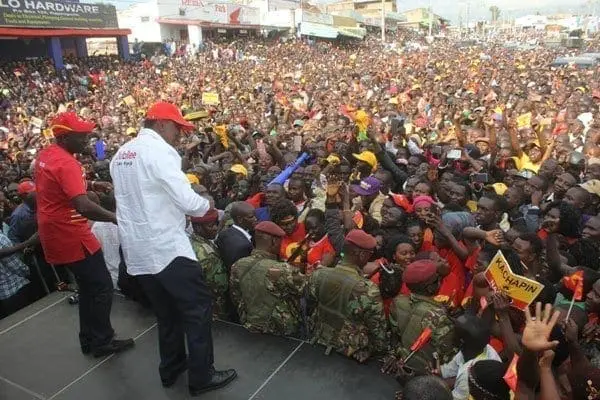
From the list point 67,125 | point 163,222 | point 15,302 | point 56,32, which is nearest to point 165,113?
point 163,222

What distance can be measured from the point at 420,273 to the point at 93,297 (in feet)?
7.05

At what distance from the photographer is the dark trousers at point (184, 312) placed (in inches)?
109

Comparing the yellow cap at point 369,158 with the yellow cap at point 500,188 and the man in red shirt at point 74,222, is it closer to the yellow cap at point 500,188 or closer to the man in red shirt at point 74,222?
the yellow cap at point 500,188

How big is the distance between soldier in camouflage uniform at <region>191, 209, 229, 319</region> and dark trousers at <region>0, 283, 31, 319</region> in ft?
5.97

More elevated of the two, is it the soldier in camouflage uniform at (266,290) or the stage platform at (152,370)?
the soldier in camouflage uniform at (266,290)

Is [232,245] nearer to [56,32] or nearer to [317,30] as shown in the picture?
[56,32]

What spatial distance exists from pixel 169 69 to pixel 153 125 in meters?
22.5

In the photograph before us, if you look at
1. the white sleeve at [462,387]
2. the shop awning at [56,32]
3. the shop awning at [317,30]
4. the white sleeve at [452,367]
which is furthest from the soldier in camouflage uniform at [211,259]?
the shop awning at [317,30]

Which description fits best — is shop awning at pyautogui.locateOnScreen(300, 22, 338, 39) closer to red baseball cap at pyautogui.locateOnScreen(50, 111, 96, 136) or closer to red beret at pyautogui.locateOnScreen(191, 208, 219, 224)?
red beret at pyautogui.locateOnScreen(191, 208, 219, 224)

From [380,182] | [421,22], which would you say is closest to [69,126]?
[380,182]

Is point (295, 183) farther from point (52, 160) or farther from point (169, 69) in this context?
point (169, 69)

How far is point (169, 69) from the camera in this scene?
938 inches

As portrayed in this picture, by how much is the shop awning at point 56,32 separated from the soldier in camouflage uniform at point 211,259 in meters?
21.1

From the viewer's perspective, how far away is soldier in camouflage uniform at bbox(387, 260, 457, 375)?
279cm
